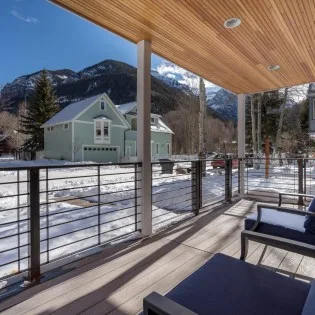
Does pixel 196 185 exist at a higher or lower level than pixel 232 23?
lower

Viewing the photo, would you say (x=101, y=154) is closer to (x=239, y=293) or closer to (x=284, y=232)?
(x=284, y=232)

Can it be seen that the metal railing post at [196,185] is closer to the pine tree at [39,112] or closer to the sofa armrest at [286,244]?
the sofa armrest at [286,244]

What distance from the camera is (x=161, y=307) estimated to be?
2.71ft

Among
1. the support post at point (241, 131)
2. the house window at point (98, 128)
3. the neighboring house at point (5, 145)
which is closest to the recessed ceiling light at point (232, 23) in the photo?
the support post at point (241, 131)

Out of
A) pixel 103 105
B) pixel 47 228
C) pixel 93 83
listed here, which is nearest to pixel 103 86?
pixel 93 83

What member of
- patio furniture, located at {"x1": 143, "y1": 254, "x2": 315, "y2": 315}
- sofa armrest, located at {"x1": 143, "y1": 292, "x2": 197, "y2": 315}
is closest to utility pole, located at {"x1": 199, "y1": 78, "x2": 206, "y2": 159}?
Answer: patio furniture, located at {"x1": 143, "y1": 254, "x2": 315, "y2": 315}

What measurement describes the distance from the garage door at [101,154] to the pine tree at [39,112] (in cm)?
770

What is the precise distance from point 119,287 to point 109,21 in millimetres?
2523

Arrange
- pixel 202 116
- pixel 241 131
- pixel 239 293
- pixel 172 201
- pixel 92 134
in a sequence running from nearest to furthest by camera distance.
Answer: pixel 239 293 → pixel 241 131 → pixel 172 201 → pixel 202 116 → pixel 92 134

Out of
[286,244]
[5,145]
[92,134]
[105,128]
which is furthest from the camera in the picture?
[5,145]

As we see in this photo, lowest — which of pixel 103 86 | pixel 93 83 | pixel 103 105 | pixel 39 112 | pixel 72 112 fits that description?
pixel 72 112

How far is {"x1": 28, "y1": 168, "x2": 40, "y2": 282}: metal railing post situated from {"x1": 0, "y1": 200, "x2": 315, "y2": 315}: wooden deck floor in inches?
5.8

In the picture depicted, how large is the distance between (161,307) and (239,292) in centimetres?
54

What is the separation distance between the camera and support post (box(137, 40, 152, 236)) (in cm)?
300
